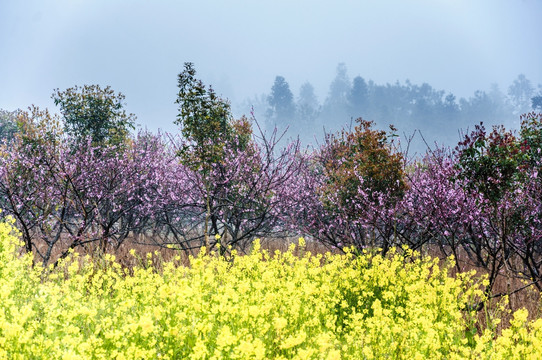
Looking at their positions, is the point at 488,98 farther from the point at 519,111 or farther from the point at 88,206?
the point at 88,206

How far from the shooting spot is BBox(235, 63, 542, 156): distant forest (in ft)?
357

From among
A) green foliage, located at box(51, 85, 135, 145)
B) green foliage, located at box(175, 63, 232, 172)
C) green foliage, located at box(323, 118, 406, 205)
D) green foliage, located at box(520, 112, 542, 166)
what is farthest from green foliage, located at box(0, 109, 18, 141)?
green foliage, located at box(520, 112, 542, 166)

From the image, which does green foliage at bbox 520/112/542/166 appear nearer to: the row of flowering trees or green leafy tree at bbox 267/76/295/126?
the row of flowering trees

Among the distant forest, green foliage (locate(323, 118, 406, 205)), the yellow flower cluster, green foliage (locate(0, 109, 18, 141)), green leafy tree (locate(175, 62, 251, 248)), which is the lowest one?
the yellow flower cluster

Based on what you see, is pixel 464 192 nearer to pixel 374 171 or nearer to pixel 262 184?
pixel 374 171

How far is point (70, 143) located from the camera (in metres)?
14.6

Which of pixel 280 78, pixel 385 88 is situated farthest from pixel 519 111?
pixel 280 78

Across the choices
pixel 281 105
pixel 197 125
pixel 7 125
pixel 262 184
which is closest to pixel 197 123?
pixel 197 125

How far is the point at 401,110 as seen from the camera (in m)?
114

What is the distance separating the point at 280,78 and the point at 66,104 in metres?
99.9

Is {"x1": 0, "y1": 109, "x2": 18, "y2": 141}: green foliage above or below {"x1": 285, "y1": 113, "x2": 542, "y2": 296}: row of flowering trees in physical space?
above

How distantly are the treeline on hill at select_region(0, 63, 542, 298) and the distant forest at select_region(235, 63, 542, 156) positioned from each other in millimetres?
90766

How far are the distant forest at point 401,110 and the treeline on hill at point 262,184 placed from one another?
298ft

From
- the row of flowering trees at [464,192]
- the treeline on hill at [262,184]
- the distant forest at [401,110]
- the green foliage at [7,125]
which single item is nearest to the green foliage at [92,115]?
the treeline on hill at [262,184]
